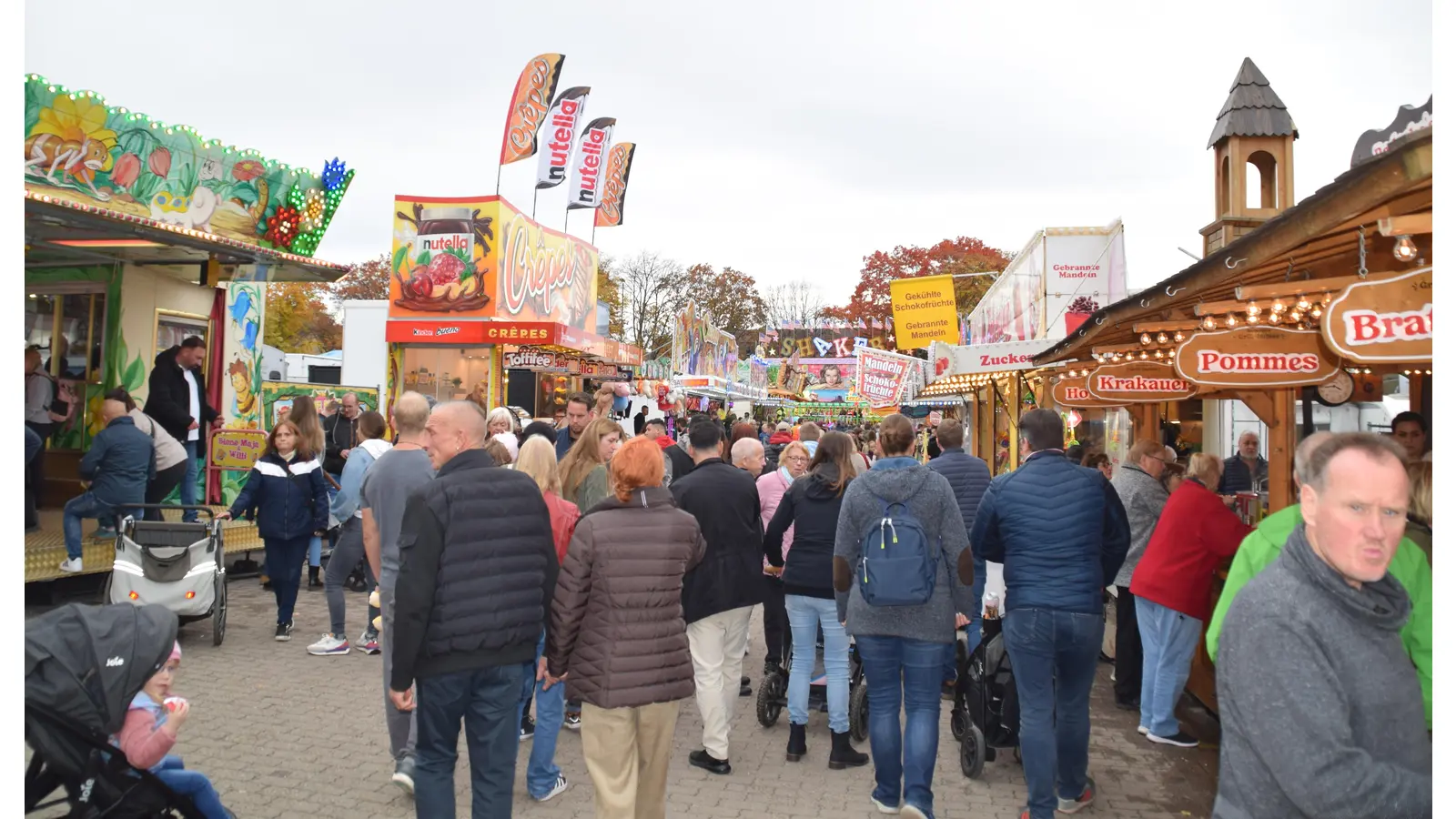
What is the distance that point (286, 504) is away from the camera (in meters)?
7.71

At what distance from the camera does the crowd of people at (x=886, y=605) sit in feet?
6.64

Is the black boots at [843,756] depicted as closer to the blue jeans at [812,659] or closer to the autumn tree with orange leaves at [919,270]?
the blue jeans at [812,659]

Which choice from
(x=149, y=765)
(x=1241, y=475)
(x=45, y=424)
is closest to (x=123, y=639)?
(x=149, y=765)

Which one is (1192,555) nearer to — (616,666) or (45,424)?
(616,666)

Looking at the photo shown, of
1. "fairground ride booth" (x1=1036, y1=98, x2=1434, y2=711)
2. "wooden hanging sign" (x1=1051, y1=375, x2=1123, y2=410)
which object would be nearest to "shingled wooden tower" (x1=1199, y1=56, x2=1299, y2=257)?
"fairground ride booth" (x1=1036, y1=98, x2=1434, y2=711)

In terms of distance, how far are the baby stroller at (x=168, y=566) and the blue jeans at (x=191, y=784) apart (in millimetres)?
3846

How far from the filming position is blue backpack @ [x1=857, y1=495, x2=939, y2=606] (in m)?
4.37

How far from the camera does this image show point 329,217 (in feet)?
39.3

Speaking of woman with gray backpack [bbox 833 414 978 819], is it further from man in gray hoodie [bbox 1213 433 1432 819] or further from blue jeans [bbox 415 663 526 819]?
man in gray hoodie [bbox 1213 433 1432 819]

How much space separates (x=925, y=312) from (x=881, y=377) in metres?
1.70

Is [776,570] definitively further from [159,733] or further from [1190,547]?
[159,733]

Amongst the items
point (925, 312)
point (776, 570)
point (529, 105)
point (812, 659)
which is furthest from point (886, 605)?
point (529, 105)

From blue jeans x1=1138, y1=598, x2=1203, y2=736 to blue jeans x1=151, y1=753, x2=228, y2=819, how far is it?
17.0 feet

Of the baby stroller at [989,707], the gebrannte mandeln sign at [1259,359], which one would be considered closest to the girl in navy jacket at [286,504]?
the baby stroller at [989,707]
